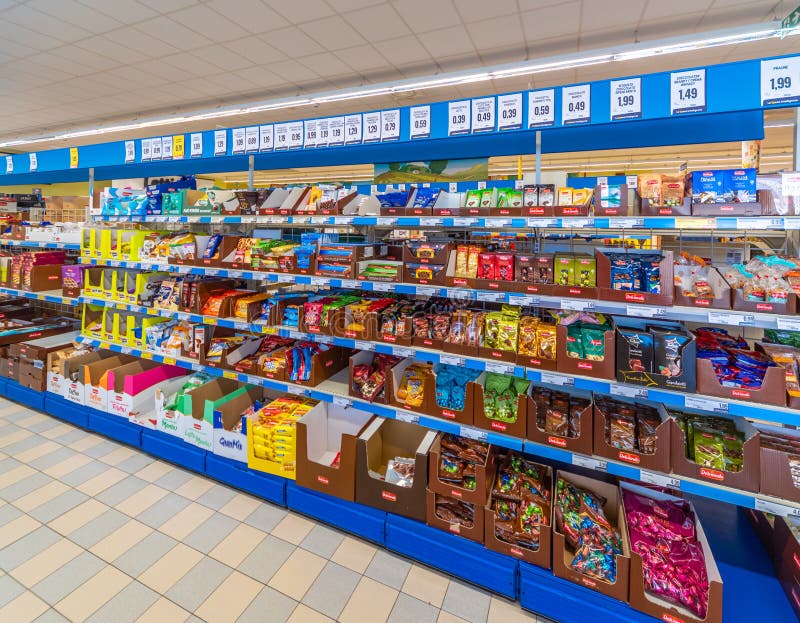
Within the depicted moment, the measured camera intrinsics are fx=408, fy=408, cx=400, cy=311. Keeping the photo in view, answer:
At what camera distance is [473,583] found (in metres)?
2.12

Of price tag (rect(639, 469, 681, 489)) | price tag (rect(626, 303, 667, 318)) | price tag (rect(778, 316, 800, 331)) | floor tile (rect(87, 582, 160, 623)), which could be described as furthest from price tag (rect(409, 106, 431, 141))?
floor tile (rect(87, 582, 160, 623))

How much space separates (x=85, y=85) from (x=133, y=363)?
575 cm

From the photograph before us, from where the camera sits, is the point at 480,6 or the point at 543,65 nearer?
the point at 480,6

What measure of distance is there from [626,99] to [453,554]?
2.47 m

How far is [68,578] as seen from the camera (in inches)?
82.4

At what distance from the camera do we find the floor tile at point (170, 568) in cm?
208

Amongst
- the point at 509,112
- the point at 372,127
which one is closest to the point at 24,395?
the point at 372,127

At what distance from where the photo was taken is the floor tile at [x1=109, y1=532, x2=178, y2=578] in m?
2.17

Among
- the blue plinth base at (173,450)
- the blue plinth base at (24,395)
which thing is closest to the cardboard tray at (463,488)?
the blue plinth base at (173,450)

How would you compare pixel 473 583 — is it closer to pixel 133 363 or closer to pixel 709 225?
pixel 709 225

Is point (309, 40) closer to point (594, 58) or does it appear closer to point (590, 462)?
point (594, 58)

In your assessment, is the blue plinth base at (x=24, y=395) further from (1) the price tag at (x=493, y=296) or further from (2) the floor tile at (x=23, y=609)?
(1) the price tag at (x=493, y=296)

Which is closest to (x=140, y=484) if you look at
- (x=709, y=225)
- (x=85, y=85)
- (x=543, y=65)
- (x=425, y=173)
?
(x=709, y=225)

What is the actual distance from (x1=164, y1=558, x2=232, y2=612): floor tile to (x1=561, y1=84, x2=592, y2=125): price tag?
3.00m
